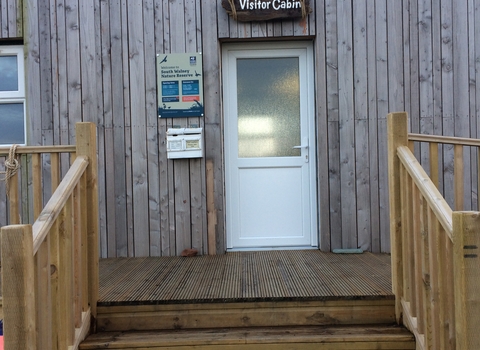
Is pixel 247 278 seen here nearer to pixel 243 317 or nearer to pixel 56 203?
pixel 243 317

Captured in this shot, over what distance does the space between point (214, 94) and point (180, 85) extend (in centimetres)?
33

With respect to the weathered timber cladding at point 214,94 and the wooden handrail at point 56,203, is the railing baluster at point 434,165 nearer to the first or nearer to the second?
the weathered timber cladding at point 214,94

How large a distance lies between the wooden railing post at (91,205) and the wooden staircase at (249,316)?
3.8 inches

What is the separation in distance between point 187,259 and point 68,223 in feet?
5.28

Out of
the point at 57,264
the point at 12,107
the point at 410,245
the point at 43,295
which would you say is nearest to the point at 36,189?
Answer: the point at 57,264

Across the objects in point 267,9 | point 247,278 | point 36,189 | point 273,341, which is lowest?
point 273,341

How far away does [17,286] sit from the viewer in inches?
62.7

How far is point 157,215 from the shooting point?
366 centimetres

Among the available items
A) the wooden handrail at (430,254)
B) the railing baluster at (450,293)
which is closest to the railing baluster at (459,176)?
the wooden handrail at (430,254)

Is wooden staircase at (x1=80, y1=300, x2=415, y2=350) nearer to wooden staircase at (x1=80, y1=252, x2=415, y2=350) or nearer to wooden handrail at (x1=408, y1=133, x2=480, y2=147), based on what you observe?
wooden staircase at (x1=80, y1=252, x2=415, y2=350)

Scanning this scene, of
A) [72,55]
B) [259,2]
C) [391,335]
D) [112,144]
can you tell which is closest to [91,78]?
[72,55]

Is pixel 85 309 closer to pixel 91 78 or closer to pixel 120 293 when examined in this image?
pixel 120 293

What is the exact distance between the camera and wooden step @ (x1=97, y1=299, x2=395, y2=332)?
2297 mm

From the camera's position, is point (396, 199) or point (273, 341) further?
point (396, 199)
